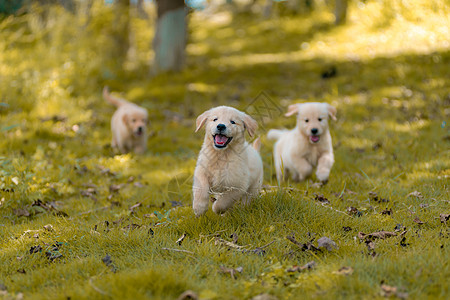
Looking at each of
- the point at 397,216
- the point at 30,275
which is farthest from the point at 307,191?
the point at 30,275

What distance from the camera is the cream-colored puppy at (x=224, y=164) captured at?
143 inches

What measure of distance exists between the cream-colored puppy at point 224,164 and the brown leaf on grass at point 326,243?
0.81m

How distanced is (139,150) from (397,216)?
4334mm

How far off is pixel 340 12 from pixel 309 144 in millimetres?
16643

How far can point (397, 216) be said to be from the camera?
3781 mm

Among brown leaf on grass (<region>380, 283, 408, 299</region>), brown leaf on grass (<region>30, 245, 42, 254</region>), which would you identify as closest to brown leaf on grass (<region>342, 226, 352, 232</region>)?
brown leaf on grass (<region>380, 283, 408, 299</region>)

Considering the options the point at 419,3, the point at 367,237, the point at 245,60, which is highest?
the point at 419,3

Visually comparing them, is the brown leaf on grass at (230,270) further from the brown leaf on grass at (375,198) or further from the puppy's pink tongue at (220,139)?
the brown leaf on grass at (375,198)

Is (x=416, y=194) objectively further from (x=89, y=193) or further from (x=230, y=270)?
(x=89, y=193)

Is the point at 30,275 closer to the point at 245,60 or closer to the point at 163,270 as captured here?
the point at 163,270

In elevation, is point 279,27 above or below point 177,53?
above

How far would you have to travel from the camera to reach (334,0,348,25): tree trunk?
63.1ft

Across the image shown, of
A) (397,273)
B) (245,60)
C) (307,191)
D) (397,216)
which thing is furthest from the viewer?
(245,60)

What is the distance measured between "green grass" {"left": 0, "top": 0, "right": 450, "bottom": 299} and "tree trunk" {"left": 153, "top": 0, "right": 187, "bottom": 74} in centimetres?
67
